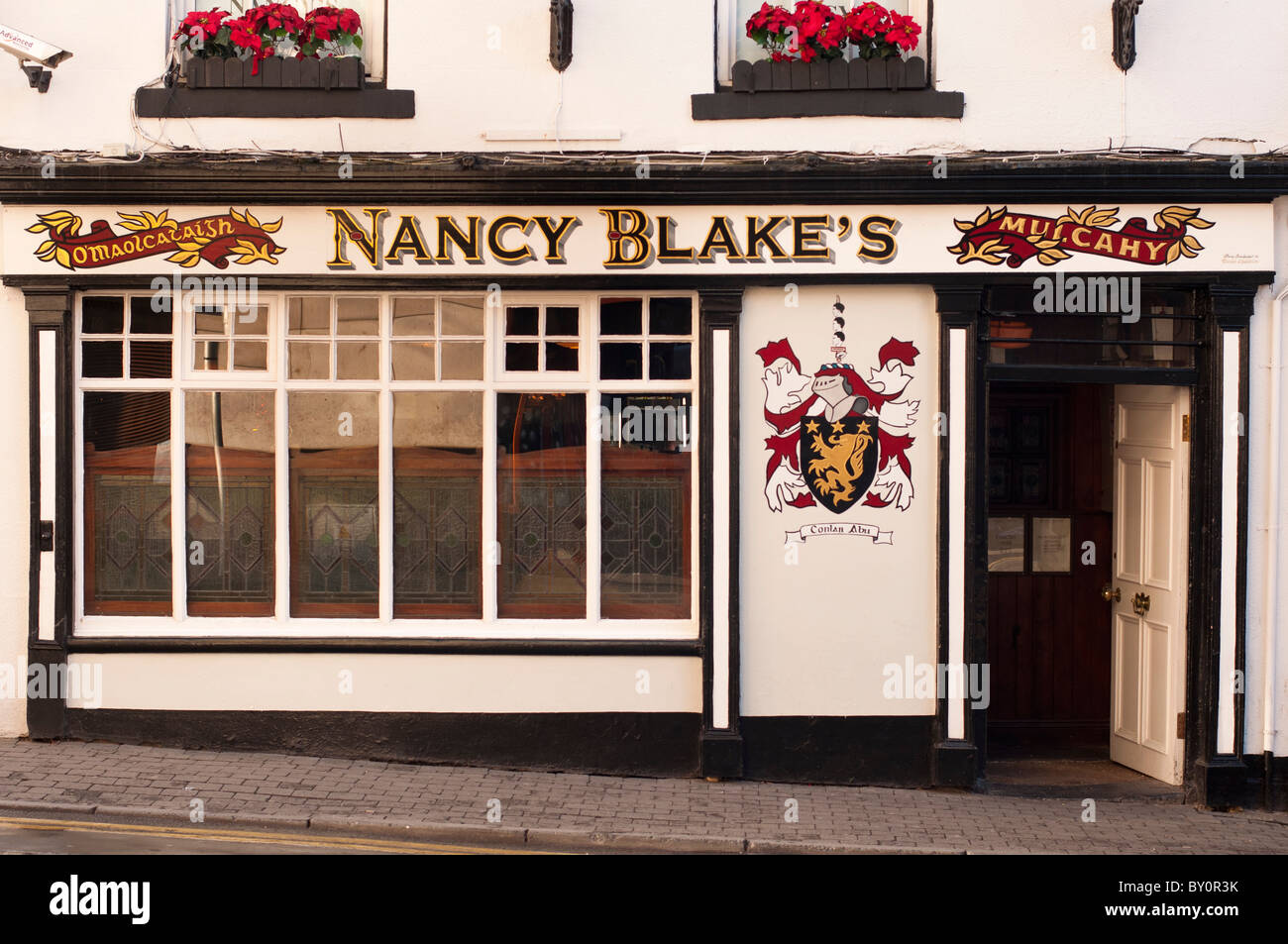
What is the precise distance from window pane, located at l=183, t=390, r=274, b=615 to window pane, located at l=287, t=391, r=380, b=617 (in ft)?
0.64

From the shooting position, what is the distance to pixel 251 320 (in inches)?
375

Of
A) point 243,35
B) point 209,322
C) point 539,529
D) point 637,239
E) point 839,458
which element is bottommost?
point 539,529

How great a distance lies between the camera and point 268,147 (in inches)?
365

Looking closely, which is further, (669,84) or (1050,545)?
(1050,545)

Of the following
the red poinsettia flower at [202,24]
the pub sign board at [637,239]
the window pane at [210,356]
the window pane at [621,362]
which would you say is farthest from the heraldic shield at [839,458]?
the red poinsettia flower at [202,24]

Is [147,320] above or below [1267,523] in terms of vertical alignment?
above

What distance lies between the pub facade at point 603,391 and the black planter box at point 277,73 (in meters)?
0.08

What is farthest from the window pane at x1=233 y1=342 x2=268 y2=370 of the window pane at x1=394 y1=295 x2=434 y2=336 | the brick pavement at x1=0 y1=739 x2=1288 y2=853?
the brick pavement at x1=0 y1=739 x2=1288 y2=853

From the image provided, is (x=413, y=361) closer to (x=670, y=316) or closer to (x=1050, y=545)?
(x=670, y=316)

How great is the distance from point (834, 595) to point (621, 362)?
86.1 inches

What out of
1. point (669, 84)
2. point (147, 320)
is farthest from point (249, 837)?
point (669, 84)

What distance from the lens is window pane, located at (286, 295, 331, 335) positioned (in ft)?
31.1

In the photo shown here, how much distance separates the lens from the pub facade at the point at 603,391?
9117 millimetres

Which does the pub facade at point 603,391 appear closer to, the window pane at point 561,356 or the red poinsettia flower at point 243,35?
the window pane at point 561,356
